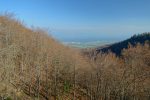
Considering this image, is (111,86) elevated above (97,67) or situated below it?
below

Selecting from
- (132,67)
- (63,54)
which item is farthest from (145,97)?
(63,54)

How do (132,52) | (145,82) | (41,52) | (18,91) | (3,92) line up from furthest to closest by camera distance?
(132,52) → (145,82) → (41,52) → (18,91) → (3,92)

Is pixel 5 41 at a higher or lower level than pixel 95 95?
higher

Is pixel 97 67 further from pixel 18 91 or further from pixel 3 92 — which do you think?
pixel 3 92

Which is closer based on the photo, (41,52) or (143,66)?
(41,52)

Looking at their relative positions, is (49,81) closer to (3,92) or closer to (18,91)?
(18,91)

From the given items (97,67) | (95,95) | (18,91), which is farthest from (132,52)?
(18,91)

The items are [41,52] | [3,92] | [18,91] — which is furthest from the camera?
[41,52]

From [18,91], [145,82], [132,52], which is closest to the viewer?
[18,91]

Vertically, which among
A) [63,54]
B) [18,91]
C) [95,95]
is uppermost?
[63,54]
